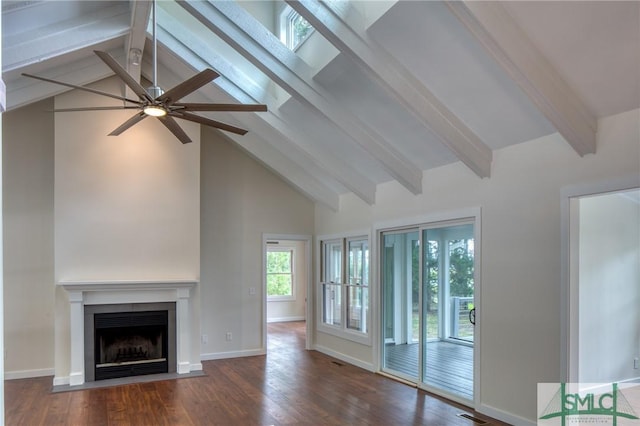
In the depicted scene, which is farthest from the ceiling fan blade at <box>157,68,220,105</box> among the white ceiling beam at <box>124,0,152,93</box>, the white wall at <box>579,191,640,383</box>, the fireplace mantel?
the white wall at <box>579,191,640,383</box>

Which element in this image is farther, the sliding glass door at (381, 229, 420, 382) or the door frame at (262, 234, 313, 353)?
the door frame at (262, 234, 313, 353)

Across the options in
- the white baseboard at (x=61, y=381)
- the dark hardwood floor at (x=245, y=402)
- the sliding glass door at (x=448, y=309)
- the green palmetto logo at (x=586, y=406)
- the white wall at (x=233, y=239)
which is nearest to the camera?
the green palmetto logo at (x=586, y=406)

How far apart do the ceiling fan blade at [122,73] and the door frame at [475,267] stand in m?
3.19

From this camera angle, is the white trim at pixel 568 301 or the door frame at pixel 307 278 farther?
the door frame at pixel 307 278

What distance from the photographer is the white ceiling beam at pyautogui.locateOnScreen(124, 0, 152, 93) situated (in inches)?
168

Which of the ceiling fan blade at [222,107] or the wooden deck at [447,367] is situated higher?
the ceiling fan blade at [222,107]

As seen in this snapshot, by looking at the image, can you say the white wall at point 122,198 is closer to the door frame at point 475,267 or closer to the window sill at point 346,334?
the window sill at point 346,334

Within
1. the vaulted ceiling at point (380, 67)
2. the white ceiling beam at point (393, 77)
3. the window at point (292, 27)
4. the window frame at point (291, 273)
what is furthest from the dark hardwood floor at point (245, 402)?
the window frame at point (291, 273)

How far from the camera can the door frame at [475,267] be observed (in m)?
4.50

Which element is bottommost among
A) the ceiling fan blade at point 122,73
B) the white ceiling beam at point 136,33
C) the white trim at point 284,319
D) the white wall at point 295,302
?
the white trim at point 284,319

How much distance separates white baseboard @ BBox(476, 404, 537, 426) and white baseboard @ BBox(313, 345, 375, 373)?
1887mm

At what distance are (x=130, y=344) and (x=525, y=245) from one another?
4995mm

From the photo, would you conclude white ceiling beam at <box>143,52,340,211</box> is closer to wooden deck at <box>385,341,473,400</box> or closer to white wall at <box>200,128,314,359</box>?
white wall at <box>200,128,314,359</box>

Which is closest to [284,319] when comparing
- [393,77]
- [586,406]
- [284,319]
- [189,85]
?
[284,319]
